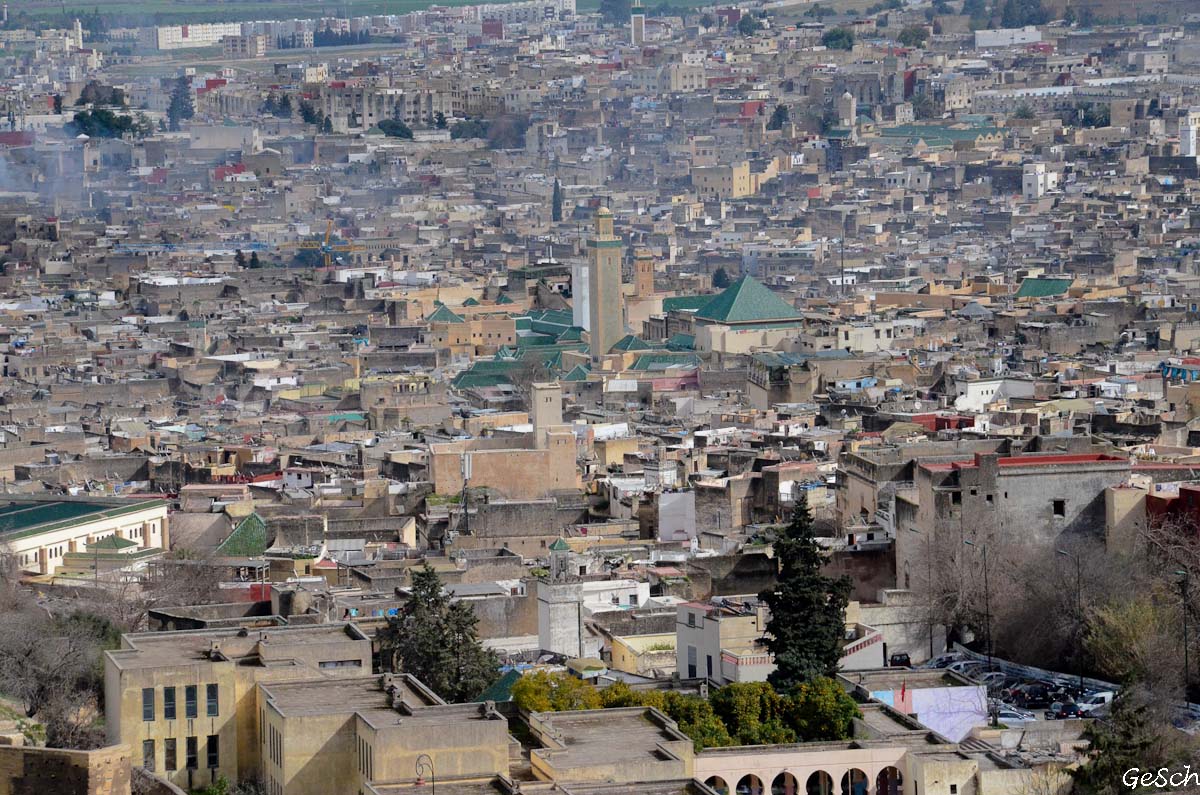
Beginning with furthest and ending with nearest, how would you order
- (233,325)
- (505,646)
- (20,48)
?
(20,48), (233,325), (505,646)

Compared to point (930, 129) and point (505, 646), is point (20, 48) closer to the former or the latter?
point (930, 129)

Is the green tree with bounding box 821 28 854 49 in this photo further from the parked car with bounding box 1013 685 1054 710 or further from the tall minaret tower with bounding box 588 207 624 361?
the parked car with bounding box 1013 685 1054 710

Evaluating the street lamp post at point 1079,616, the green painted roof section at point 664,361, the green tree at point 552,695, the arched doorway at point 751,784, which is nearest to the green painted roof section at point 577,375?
the green painted roof section at point 664,361

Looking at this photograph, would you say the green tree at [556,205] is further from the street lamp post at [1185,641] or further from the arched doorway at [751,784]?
the arched doorway at [751,784]

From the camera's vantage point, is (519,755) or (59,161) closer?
(519,755)

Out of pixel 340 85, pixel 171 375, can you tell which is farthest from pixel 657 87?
pixel 171 375

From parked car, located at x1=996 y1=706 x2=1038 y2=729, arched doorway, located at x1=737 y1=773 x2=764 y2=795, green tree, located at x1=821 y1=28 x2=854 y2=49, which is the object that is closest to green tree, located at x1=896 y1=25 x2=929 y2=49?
green tree, located at x1=821 y1=28 x2=854 y2=49

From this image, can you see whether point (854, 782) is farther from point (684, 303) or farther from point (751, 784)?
point (684, 303)
